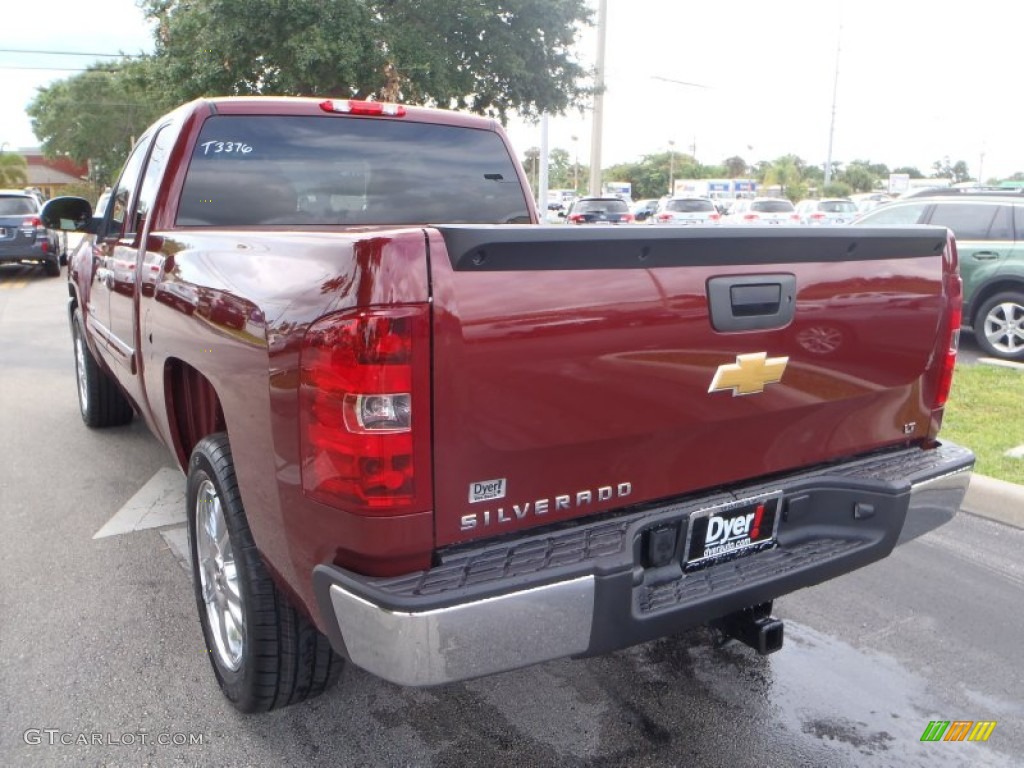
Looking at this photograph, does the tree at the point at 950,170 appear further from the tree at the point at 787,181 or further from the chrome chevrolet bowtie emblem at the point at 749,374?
the chrome chevrolet bowtie emblem at the point at 749,374

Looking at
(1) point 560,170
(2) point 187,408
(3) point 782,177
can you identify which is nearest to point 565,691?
(2) point 187,408

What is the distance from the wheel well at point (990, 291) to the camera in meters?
9.02

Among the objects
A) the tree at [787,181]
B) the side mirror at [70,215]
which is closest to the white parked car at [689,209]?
the side mirror at [70,215]

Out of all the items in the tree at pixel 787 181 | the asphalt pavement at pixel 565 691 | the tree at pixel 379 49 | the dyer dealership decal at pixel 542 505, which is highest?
the tree at pixel 379 49

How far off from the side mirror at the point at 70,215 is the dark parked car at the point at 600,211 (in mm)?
18493

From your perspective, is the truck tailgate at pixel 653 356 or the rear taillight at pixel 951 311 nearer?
the truck tailgate at pixel 653 356

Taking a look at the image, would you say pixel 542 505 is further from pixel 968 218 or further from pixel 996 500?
pixel 968 218

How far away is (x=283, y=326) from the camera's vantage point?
2.12m

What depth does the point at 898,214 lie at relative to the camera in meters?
10.5

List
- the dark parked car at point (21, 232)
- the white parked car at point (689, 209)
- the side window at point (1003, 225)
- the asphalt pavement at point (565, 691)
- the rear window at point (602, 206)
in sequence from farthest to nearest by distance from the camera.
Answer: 1. the white parked car at point (689, 209)
2. the rear window at point (602, 206)
3. the dark parked car at point (21, 232)
4. the side window at point (1003, 225)
5. the asphalt pavement at point (565, 691)

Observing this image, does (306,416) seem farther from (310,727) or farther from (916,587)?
(916,587)

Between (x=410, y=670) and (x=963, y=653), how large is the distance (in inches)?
93.1

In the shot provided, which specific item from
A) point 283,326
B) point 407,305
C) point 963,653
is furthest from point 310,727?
point 963,653

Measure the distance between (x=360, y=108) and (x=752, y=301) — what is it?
2333 mm
